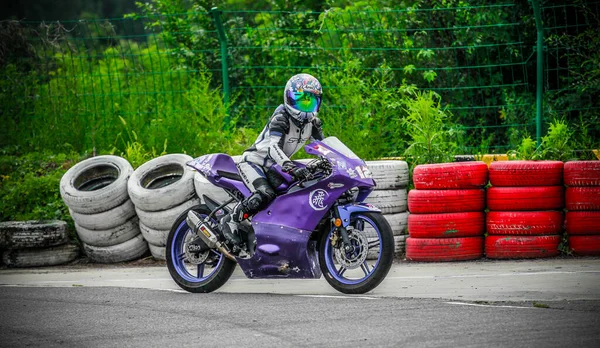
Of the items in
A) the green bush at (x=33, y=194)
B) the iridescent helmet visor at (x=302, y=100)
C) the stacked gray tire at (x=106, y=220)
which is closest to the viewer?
the iridescent helmet visor at (x=302, y=100)

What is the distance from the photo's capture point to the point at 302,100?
8.17 meters

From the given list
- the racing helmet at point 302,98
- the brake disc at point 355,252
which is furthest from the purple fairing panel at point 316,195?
the racing helmet at point 302,98

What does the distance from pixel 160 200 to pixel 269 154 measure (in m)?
2.67

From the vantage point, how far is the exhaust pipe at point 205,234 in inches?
322

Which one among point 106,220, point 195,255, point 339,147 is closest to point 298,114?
point 339,147

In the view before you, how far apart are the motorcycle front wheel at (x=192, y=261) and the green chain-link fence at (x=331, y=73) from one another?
4.03 meters

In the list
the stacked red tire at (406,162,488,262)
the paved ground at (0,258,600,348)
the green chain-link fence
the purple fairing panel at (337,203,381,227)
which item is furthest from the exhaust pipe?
the green chain-link fence

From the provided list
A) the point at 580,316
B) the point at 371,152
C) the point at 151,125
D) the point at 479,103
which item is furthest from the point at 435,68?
the point at 580,316

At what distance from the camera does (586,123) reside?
40.2 ft

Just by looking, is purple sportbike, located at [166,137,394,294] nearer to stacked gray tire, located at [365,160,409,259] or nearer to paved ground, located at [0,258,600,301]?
paved ground, located at [0,258,600,301]

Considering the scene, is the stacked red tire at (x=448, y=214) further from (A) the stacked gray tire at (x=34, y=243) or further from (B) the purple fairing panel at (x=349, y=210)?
(A) the stacked gray tire at (x=34, y=243)

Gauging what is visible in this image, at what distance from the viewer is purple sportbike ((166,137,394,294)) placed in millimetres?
7633

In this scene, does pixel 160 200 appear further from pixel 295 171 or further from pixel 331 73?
pixel 331 73

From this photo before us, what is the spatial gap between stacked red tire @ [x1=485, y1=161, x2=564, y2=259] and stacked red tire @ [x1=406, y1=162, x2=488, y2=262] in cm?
15
